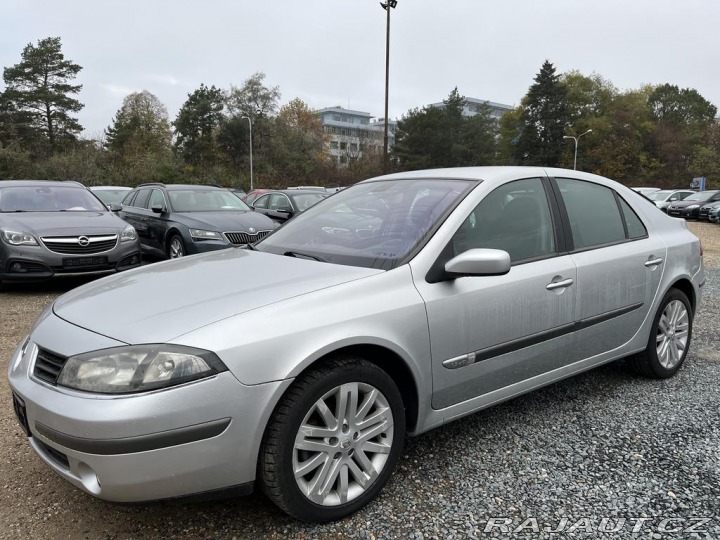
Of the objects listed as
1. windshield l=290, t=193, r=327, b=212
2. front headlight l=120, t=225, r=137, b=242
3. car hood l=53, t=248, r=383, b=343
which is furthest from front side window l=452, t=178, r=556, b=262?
windshield l=290, t=193, r=327, b=212

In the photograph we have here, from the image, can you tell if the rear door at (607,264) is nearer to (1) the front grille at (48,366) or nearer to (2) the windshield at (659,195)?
(1) the front grille at (48,366)

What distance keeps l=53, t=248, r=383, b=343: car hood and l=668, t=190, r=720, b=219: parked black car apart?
2719 cm

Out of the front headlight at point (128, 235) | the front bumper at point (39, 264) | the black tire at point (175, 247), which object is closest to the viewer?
the front bumper at point (39, 264)

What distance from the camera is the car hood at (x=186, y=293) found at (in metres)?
2.07

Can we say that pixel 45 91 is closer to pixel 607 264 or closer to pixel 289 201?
pixel 289 201

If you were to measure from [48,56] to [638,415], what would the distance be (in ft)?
170

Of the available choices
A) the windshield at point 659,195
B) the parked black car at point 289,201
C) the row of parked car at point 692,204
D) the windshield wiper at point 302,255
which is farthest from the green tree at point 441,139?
the windshield wiper at point 302,255

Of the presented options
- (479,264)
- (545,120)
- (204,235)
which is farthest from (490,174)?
(545,120)

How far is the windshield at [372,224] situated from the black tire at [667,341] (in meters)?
1.91

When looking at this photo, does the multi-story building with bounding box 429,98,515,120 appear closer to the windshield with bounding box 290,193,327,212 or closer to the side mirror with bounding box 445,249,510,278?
the windshield with bounding box 290,193,327,212

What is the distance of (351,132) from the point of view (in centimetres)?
9681

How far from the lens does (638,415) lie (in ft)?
10.9

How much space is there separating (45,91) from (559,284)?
50.5 m

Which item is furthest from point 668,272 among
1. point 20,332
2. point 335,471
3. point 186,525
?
point 20,332
